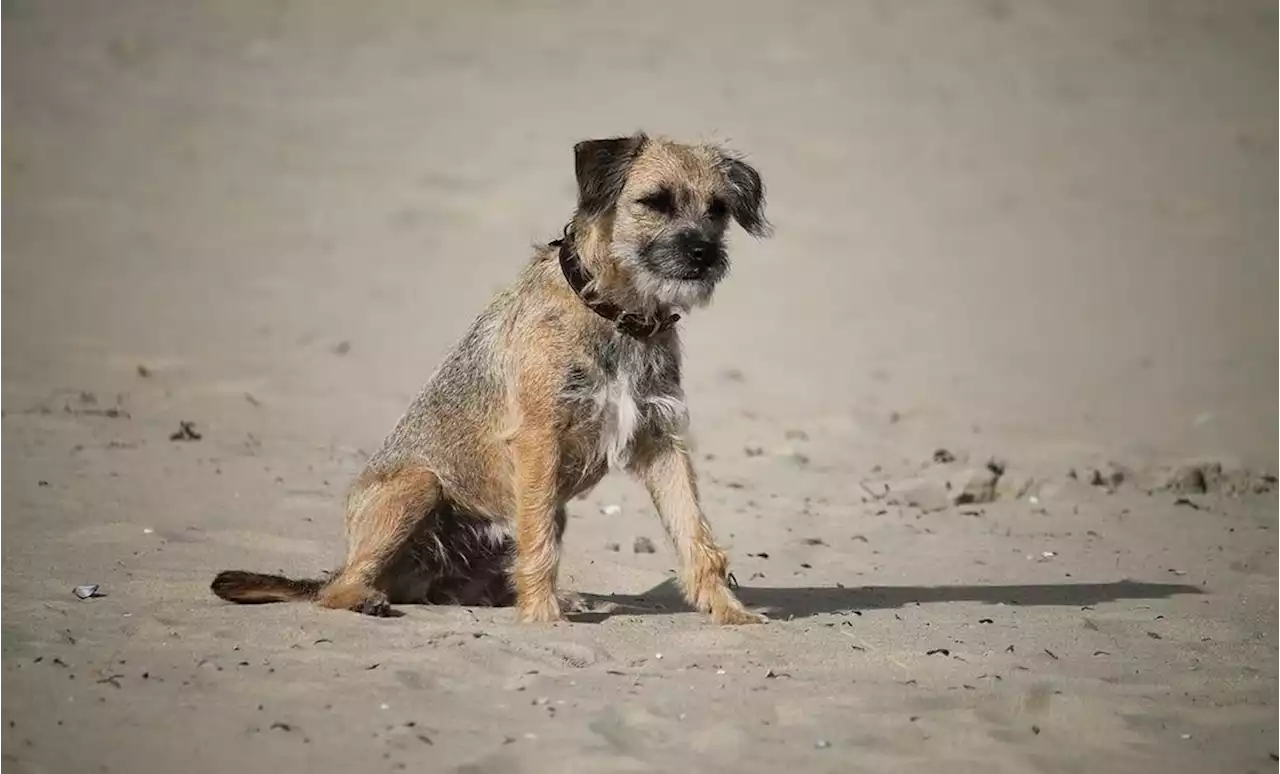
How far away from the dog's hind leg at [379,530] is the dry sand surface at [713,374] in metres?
0.23

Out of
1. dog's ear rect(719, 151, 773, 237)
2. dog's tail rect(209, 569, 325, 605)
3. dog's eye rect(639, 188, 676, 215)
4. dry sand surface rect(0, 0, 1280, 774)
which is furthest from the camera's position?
dog's ear rect(719, 151, 773, 237)

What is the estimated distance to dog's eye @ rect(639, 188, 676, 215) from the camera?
6527 mm

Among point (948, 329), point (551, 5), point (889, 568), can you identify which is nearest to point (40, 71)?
point (551, 5)

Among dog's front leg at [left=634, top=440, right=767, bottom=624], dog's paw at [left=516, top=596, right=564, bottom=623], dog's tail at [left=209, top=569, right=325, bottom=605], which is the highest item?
dog's front leg at [left=634, top=440, right=767, bottom=624]

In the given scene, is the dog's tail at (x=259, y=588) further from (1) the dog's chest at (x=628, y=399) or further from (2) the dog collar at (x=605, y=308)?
(2) the dog collar at (x=605, y=308)

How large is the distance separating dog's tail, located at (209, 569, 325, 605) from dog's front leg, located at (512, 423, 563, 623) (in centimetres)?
84

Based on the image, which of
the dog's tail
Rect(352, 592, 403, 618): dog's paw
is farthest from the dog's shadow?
the dog's tail

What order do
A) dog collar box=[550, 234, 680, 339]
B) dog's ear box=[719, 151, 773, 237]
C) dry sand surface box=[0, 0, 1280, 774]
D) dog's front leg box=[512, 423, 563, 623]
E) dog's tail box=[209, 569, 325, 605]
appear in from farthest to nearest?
dog's ear box=[719, 151, 773, 237] → dog collar box=[550, 234, 680, 339] → dog's front leg box=[512, 423, 563, 623] → dog's tail box=[209, 569, 325, 605] → dry sand surface box=[0, 0, 1280, 774]

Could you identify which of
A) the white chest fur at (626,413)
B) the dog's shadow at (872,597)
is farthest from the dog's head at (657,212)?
the dog's shadow at (872,597)

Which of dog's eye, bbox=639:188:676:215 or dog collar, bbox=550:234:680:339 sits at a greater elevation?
dog's eye, bbox=639:188:676:215

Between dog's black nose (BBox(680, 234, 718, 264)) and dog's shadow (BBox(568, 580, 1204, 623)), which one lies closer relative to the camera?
dog's black nose (BBox(680, 234, 718, 264))

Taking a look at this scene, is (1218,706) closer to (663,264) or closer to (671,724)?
(671,724)

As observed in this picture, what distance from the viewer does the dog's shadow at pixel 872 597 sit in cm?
684

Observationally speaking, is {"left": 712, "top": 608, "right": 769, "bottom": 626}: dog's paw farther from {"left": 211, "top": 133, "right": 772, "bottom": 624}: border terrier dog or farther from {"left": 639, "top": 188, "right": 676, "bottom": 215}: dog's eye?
{"left": 639, "top": 188, "right": 676, "bottom": 215}: dog's eye
